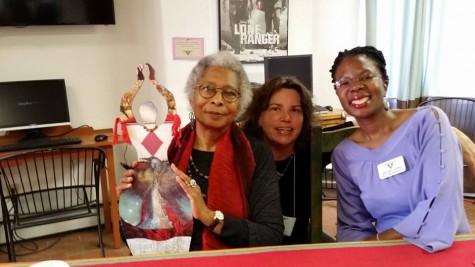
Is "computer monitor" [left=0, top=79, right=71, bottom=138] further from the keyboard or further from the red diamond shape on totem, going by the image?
the red diamond shape on totem

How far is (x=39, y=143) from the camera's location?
2.63 m

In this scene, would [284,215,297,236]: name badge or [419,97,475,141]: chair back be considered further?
[419,97,475,141]: chair back

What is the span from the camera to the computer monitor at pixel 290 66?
10.1 feet

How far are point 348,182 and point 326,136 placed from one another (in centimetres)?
18

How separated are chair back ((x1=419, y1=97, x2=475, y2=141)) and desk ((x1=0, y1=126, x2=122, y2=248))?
7.62 ft

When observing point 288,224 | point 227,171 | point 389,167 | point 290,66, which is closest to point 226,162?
point 227,171

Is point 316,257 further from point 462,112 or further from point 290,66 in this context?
point 462,112

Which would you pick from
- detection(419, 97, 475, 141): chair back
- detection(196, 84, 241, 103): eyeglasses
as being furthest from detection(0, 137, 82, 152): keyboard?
detection(419, 97, 475, 141): chair back

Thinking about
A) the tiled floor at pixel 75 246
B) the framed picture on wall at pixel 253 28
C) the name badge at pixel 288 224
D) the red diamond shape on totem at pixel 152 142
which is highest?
the framed picture on wall at pixel 253 28

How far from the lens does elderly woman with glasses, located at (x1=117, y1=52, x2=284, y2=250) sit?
1.16 m

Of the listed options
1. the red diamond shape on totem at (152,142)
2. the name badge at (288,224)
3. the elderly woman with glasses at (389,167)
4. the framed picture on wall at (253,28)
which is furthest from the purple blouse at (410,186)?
the framed picture on wall at (253,28)

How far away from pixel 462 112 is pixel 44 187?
327 cm

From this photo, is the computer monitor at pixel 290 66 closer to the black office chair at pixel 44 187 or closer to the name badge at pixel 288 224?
the black office chair at pixel 44 187

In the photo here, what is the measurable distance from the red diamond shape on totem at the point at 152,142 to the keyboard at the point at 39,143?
165 centimetres
